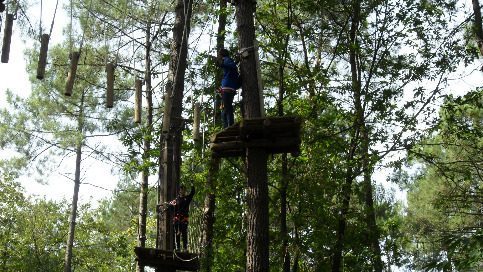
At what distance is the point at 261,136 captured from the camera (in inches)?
283

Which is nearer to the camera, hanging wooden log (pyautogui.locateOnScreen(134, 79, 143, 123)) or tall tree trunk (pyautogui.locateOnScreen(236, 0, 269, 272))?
hanging wooden log (pyautogui.locateOnScreen(134, 79, 143, 123))

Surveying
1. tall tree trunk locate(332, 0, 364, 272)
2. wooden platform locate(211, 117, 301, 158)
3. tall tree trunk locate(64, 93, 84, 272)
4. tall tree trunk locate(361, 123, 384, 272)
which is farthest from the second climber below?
tall tree trunk locate(64, 93, 84, 272)

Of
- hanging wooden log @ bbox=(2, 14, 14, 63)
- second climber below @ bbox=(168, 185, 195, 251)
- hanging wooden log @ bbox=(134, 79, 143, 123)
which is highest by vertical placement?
hanging wooden log @ bbox=(2, 14, 14, 63)

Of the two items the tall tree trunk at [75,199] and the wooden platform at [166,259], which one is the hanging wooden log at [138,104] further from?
the tall tree trunk at [75,199]

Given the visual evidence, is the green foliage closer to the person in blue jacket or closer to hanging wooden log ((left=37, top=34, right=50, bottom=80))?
the person in blue jacket

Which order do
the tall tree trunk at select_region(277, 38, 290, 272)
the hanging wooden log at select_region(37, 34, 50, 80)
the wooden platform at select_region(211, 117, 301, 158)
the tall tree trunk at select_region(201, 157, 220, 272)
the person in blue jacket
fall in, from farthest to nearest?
the tall tree trunk at select_region(201, 157, 220, 272), the tall tree trunk at select_region(277, 38, 290, 272), the person in blue jacket, the wooden platform at select_region(211, 117, 301, 158), the hanging wooden log at select_region(37, 34, 50, 80)

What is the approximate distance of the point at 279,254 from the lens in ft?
35.4

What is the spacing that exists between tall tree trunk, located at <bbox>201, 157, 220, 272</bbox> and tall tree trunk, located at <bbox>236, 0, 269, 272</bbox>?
2.90 metres

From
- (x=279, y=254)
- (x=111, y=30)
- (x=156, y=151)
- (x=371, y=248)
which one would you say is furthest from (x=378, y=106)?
(x=111, y=30)

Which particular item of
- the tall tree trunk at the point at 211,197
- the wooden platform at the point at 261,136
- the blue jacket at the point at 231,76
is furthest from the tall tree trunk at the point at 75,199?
the wooden platform at the point at 261,136

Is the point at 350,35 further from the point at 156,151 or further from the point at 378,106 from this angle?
the point at 156,151

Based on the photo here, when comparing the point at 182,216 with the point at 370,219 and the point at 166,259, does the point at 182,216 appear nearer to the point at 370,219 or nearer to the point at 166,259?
the point at 166,259

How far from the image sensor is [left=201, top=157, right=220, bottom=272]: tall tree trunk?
10664 mm

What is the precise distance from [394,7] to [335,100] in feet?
7.66
